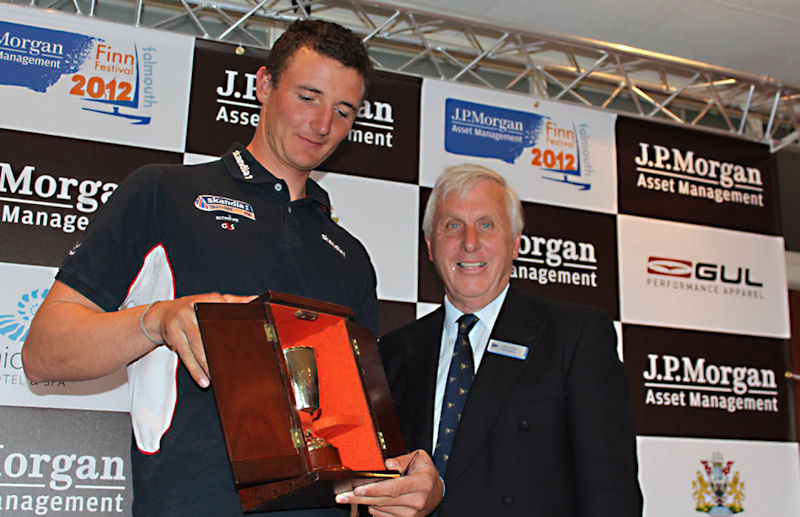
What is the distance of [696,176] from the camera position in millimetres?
4309

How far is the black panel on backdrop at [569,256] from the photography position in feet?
12.5

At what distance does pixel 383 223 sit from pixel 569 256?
1039 mm

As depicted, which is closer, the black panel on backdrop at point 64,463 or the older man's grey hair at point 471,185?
the older man's grey hair at point 471,185

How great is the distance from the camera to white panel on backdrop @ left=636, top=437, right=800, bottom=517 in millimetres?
3758

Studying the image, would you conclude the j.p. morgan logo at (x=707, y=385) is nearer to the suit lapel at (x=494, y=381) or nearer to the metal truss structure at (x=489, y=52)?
the metal truss structure at (x=489, y=52)

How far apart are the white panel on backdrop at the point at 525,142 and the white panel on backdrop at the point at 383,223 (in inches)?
8.6

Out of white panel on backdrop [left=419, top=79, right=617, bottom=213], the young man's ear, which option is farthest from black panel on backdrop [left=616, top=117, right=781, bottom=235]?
the young man's ear

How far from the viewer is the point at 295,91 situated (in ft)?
5.88

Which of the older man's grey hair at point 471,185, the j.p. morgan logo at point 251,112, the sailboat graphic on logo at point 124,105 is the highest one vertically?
the j.p. morgan logo at point 251,112

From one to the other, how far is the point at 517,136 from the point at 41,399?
8.67 feet

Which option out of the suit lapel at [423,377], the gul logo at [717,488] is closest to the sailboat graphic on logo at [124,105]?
the suit lapel at [423,377]

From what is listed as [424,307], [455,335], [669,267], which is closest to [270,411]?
[455,335]

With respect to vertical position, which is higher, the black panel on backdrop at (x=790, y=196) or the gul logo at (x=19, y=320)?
the black panel on backdrop at (x=790, y=196)

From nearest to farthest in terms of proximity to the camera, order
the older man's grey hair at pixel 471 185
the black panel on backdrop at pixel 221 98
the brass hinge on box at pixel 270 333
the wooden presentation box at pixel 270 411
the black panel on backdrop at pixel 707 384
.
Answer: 1. the wooden presentation box at pixel 270 411
2. the brass hinge on box at pixel 270 333
3. the older man's grey hair at pixel 471 185
4. the black panel on backdrop at pixel 221 98
5. the black panel on backdrop at pixel 707 384
